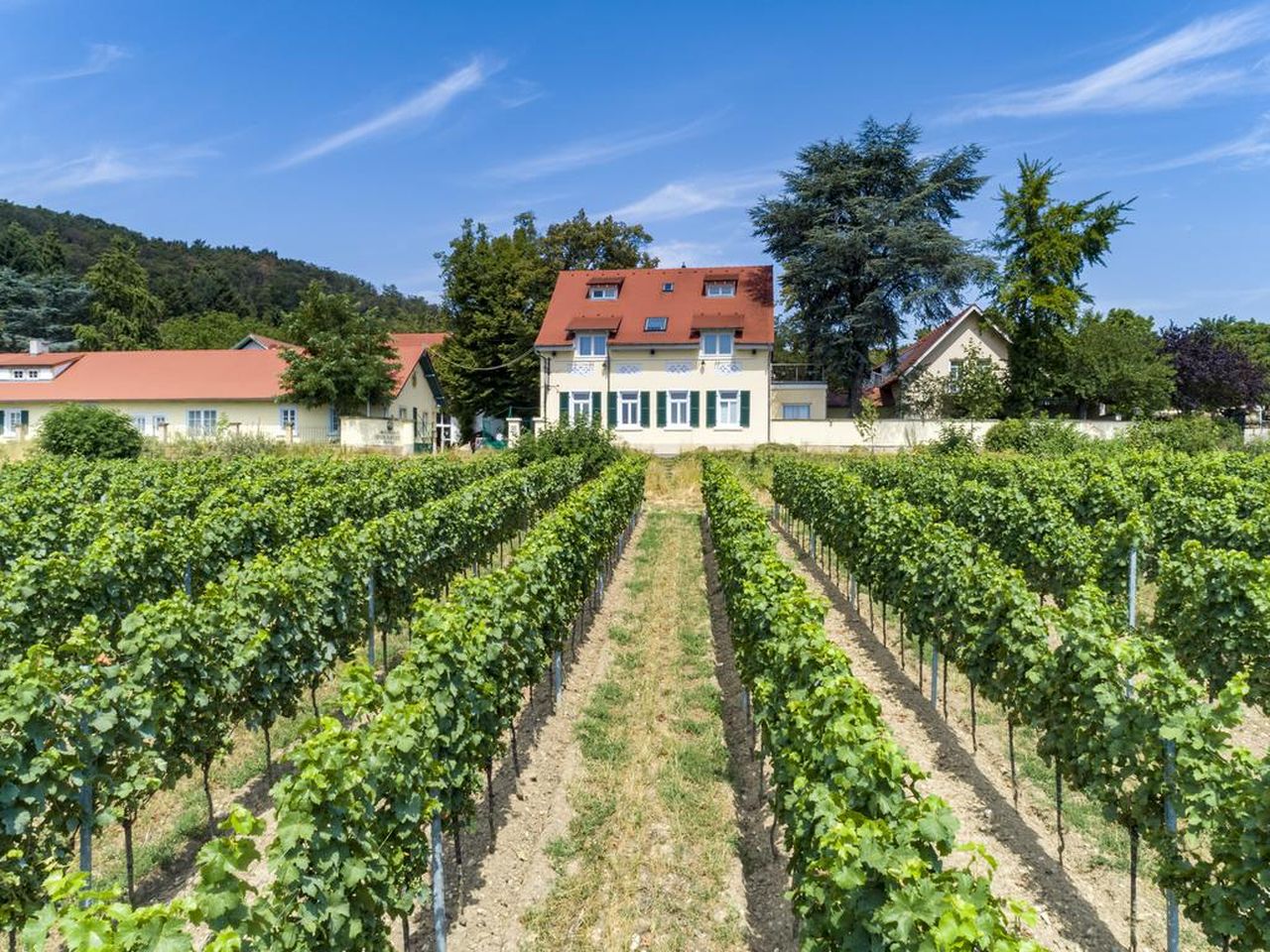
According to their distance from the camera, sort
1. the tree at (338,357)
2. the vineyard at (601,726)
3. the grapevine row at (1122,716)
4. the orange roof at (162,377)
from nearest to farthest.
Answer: the vineyard at (601,726), the grapevine row at (1122,716), the tree at (338,357), the orange roof at (162,377)

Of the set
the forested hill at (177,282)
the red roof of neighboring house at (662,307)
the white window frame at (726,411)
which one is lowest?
the white window frame at (726,411)

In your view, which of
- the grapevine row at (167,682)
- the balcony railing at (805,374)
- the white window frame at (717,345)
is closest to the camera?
the grapevine row at (167,682)

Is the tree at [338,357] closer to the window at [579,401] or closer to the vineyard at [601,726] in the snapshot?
the window at [579,401]

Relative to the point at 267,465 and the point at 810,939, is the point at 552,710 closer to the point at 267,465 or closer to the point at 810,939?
the point at 810,939

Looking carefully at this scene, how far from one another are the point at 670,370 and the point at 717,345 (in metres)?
2.47

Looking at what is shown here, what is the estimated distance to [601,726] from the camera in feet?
27.9

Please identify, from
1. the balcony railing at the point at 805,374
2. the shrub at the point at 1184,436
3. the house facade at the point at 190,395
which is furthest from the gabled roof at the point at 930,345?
the house facade at the point at 190,395

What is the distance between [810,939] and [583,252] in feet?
161

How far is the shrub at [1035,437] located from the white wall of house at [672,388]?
32.3 feet

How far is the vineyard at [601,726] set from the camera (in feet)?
12.5

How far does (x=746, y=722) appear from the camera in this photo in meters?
8.46

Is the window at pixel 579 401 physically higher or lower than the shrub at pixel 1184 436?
higher

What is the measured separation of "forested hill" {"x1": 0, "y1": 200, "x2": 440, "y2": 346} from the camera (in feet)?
216

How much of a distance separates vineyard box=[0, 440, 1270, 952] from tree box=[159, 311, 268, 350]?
6274cm
